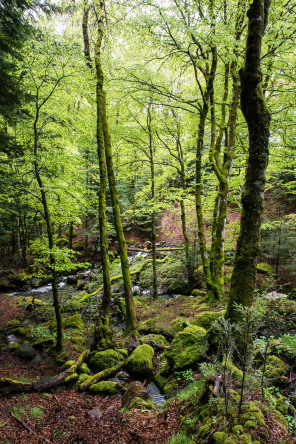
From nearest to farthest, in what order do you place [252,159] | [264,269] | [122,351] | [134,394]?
[252,159] → [134,394] → [122,351] → [264,269]

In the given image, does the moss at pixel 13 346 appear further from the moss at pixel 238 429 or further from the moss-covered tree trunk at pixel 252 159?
the moss at pixel 238 429

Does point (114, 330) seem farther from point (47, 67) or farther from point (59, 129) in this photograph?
point (47, 67)

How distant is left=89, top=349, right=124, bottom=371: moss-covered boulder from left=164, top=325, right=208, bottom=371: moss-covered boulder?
1.75m

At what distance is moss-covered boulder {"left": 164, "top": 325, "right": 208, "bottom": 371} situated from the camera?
17.1 ft

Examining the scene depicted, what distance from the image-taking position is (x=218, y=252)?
8.23 metres

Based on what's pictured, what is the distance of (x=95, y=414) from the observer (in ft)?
14.5

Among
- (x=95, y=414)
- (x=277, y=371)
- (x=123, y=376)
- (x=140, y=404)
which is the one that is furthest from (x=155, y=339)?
(x=277, y=371)

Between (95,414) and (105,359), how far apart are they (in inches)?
76.9

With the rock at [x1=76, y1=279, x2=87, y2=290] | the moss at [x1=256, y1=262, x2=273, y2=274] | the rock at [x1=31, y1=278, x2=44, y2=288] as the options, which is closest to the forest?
the moss at [x1=256, y1=262, x2=273, y2=274]

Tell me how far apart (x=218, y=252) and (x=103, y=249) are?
14.3ft

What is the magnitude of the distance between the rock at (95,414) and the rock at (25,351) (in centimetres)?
326

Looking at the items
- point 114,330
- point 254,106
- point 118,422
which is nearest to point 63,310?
point 114,330

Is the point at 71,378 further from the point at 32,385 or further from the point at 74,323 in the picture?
the point at 74,323

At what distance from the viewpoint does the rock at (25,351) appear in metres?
6.64
